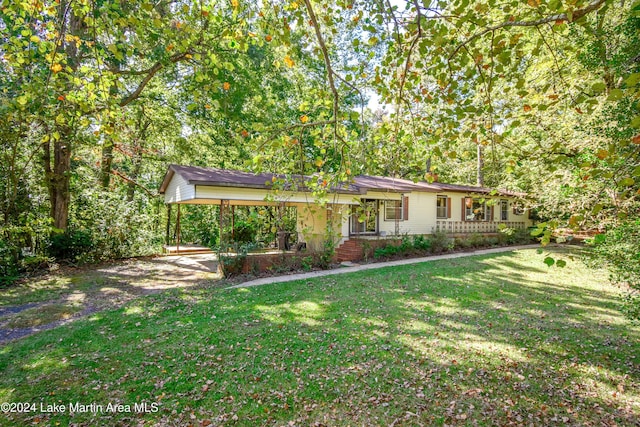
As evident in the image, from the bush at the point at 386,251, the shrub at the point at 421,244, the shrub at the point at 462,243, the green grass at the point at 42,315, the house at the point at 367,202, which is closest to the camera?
the green grass at the point at 42,315

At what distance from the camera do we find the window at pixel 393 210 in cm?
1688

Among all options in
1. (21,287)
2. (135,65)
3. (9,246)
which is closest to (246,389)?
(21,287)

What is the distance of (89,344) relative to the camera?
504cm

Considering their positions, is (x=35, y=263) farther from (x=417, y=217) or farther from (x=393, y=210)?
(x=417, y=217)

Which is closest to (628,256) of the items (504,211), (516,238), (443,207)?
(443,207)

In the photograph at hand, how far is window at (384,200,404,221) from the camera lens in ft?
55.4

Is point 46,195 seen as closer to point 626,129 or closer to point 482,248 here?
point 626,129

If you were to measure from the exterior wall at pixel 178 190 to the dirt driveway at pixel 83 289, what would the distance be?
2.60 m

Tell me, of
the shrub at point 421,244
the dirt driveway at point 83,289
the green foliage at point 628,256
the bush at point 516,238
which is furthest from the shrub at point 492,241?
the dirt driveway at point 83,289

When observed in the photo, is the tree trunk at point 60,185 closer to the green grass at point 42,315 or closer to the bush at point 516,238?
the green grass at point 42,315

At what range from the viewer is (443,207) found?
18734 millimetres

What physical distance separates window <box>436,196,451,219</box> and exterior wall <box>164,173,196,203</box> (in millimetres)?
13809

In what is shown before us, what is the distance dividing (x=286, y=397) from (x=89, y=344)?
11.7 ft

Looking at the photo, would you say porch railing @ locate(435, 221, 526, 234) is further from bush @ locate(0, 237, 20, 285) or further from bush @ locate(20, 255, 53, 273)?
bush @ locate(0, 237, 20, 285)
